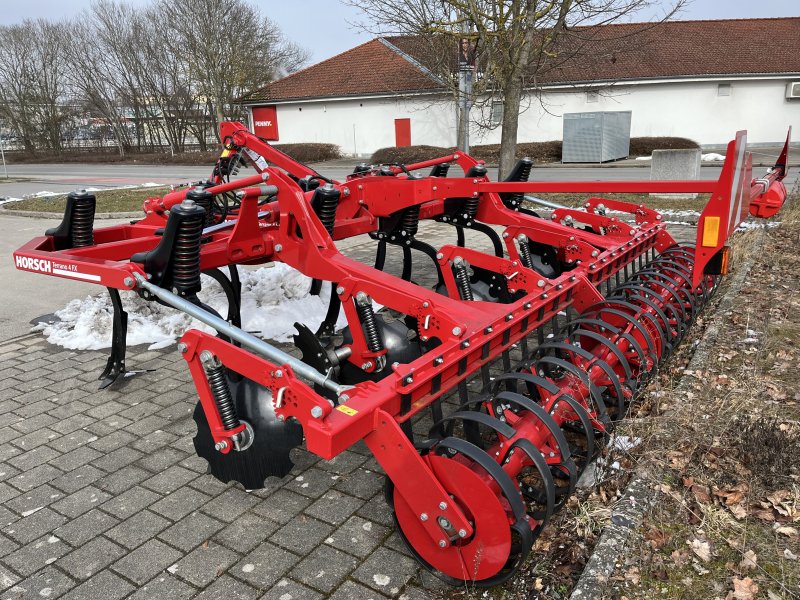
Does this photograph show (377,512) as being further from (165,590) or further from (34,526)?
(34,526)

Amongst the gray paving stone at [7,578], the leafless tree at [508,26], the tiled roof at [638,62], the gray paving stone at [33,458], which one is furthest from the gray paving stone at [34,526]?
the tiled roof at [638,62]

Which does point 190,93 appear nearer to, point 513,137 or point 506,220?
point 513,137

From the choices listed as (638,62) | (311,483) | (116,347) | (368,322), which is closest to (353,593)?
(311,483)

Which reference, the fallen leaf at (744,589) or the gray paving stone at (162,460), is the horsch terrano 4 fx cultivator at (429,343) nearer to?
the gray paving stone at (162,460)

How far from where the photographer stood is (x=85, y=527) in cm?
304

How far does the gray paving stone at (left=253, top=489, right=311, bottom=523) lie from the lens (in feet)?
10.1

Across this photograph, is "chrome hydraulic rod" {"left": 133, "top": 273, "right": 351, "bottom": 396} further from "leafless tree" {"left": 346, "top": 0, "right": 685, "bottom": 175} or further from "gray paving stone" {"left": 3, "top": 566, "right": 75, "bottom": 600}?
"leafless tree" {"left": 346, "top": 0, "right": 685, "bottom": 175}

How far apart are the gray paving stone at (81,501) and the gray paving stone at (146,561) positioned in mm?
515

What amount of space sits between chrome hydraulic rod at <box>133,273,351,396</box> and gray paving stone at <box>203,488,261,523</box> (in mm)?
710

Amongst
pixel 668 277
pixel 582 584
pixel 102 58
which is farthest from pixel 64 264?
pixel 102 58

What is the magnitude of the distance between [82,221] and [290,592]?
9.23 feet

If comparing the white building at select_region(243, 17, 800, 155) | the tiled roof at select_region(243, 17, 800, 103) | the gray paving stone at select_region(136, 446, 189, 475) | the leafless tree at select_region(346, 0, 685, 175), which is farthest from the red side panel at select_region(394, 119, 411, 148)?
the gray paving stone at select_region(136, 446, 189, 475)

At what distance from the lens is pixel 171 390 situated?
4.53 meters

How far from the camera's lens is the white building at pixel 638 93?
92.3ft
